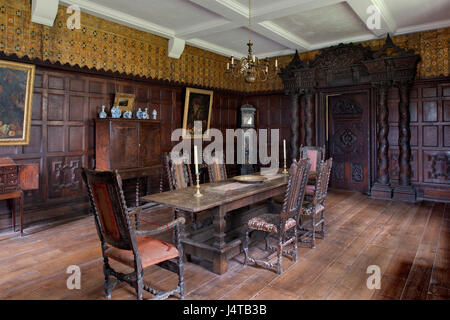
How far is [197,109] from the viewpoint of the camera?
23.6ft

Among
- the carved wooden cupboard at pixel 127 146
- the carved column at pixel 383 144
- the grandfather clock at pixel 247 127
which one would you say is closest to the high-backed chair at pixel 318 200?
the carved wooden cupboard at pixel 127 146

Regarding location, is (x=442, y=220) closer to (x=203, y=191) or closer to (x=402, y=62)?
(x=402, y=62)

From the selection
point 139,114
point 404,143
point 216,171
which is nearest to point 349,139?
point 404,143

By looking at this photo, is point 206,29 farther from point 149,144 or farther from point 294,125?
point 294,125

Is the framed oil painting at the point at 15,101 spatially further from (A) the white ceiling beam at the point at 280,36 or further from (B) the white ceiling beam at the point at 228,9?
(A) the white ceiling beam at the point at 280,36

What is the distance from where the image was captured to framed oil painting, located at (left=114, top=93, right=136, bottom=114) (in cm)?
549

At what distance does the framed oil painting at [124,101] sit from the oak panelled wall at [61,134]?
15 cm

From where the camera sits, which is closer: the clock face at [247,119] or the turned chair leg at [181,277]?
the turned chair leg at [181,277]

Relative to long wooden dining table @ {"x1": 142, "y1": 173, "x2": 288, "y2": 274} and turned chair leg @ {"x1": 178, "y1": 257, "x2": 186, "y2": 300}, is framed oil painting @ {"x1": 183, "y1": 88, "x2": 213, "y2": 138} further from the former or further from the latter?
turned chair leg @ {"x1": 178, "y1": 257, "x2": 186, "y2": 300}

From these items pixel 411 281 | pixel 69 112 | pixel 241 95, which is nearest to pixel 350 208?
pixel 411 281

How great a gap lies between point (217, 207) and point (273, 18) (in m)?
3.87

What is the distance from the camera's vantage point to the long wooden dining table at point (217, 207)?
2859mm

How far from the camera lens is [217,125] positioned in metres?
7.95

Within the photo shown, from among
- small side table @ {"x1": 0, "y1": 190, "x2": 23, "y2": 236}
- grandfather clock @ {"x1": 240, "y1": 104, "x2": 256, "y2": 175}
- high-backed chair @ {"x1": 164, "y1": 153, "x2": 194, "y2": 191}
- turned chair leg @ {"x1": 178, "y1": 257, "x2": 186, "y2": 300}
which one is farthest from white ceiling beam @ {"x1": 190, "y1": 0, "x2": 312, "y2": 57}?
turned chair leg @ {"x1": 178, "y1": 257, "x2": 186, "y2": 300}
